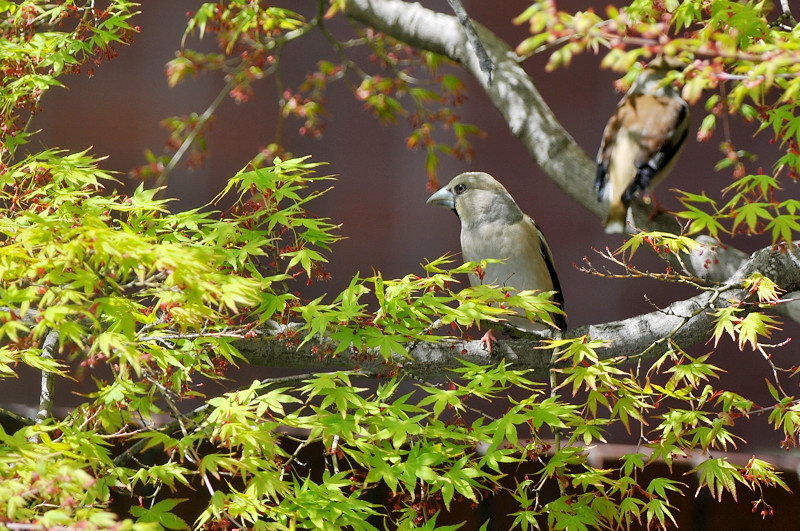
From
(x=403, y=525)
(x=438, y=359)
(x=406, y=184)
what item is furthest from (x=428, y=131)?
(x=403, y=525)

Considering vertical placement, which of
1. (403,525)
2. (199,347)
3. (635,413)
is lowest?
(403,525)

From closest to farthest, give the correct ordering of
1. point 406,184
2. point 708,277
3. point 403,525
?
point 403,525
point 708,277
point 406,184

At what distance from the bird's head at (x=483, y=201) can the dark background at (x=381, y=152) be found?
54 centimetres

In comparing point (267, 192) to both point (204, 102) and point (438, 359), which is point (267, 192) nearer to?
point (438, 359)

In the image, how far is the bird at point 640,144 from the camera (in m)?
1.49

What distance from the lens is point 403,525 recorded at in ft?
4.00

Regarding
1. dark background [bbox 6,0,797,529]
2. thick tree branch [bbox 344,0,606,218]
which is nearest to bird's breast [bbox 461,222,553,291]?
thick tree branch [bbox 344,0,606,218]

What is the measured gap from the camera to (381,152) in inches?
95.8

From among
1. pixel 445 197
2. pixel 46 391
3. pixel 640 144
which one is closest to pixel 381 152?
pixel 445 197

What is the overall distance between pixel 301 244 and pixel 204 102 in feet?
4.49

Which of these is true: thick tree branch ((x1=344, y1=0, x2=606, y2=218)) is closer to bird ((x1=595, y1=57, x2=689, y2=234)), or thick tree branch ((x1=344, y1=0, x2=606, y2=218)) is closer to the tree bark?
the tree bark

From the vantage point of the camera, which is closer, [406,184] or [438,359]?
[438,359]

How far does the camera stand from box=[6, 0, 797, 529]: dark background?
2223 mm

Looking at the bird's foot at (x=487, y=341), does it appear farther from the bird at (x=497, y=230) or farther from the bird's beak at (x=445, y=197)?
the bird's beak at (x=445, y=197)
